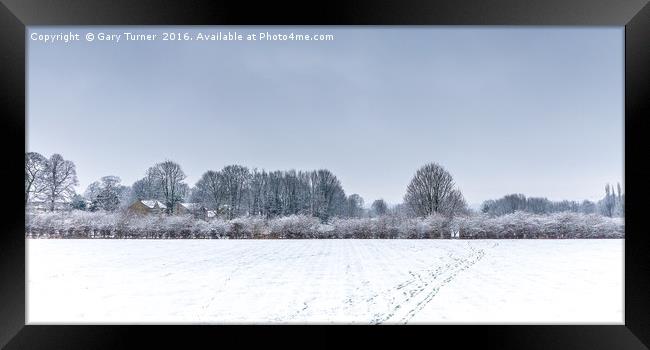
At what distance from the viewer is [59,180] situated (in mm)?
25109

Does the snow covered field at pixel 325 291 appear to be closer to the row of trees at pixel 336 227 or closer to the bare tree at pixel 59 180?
the row of trees at pixel 336 227

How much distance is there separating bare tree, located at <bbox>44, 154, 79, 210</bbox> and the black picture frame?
2664 centimetres

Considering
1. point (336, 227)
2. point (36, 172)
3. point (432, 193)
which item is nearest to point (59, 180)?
point (36, 172)

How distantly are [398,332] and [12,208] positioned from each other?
267 cm

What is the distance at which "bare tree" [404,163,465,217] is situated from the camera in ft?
81.9

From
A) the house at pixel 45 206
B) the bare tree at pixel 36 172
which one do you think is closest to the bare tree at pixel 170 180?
the house at pixel 45 206

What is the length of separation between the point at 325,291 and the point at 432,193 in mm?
21580

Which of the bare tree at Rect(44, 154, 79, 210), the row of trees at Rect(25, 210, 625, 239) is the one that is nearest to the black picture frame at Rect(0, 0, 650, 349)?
the row of trees at Rect(25, 210, 625, 239)

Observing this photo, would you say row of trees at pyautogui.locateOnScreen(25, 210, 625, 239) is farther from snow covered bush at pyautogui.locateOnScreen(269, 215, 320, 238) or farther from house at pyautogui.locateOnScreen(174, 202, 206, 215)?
house at pyautogui.locateOnScreen(174, 202, 206, 215)

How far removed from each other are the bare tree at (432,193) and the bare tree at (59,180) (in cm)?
2294

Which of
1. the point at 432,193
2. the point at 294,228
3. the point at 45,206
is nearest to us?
the point at 294,228

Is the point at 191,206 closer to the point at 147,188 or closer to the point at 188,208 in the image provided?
the point at 188,208
